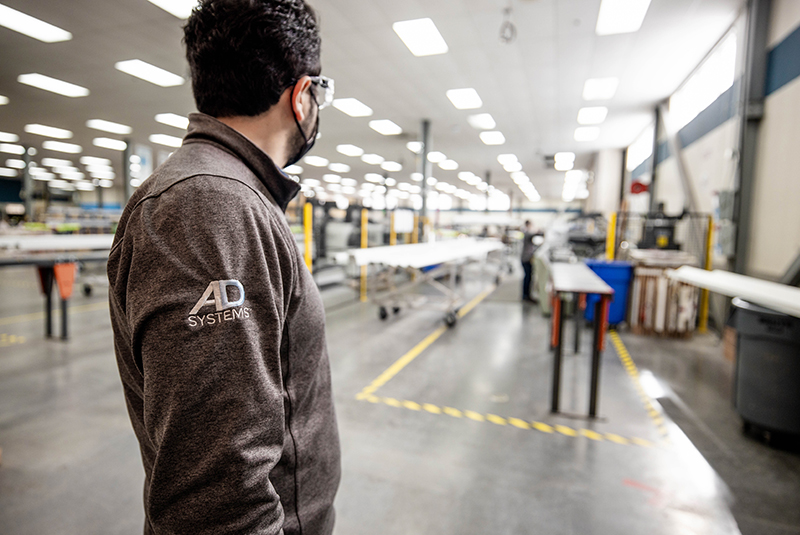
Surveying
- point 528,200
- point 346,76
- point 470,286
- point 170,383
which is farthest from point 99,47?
point 528,200

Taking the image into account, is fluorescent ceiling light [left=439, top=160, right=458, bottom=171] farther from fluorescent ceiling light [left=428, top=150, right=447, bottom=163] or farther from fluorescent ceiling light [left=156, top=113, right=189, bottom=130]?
fluorescent ceiling light [left=156, top=113, right=189, bottom=130]

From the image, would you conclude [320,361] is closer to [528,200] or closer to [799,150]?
[799,150]

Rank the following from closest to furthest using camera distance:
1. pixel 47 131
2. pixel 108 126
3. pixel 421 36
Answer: pixel 421 36 < pixel 108 126 < pixel 47 131

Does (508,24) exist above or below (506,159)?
below

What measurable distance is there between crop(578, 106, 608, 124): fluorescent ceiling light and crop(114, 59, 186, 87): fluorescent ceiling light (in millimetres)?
9290

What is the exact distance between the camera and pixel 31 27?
587cm

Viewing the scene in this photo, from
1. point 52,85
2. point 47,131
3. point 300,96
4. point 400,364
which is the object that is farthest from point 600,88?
point 47,131

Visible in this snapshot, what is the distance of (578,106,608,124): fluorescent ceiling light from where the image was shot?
9445mm

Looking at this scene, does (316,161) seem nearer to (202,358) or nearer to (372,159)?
(372,159)

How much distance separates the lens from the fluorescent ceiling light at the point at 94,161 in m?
16.5

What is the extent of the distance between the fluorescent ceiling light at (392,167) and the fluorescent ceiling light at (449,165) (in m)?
1.98

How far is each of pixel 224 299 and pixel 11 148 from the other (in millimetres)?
20685

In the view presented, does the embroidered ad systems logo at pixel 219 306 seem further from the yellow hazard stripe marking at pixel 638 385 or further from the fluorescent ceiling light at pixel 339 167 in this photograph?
the fluorescent ceiling light at pixel 339 167

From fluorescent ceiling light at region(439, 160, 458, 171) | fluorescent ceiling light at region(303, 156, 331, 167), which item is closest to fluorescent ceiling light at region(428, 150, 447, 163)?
fluorescent ceiling light at region(439, 160, 458, 171)
